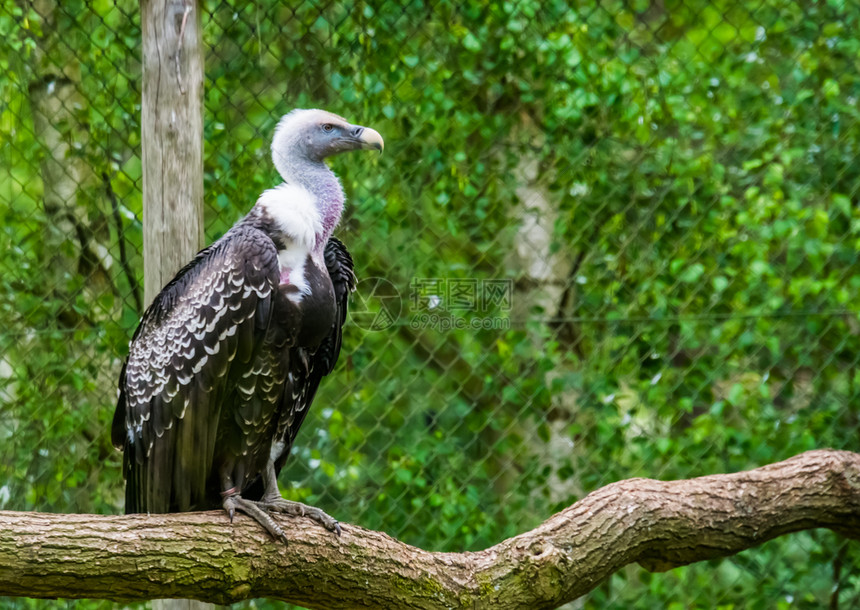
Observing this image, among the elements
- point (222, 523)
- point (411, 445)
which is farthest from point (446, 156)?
point (222, 523)

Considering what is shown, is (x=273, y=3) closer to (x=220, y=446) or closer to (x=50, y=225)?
(x=50, y=225)

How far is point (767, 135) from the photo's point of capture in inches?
171

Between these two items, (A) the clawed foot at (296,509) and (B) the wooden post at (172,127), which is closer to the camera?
(A) the clawed foot at (296,509)

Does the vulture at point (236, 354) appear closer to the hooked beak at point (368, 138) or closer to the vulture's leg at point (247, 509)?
the vulture's leg at point (247, 509)

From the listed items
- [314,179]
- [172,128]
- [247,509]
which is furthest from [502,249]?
[247,509]

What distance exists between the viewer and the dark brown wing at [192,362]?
2719mm

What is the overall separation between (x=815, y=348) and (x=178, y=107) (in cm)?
311

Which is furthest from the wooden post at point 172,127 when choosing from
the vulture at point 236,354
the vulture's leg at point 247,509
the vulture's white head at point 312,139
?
the vulture's leg at point 247,509

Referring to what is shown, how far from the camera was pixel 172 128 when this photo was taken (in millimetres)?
2916

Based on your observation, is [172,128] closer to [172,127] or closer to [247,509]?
[172,127]

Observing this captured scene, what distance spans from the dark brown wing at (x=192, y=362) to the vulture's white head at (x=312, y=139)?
0.38 metres

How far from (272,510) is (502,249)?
1.89m

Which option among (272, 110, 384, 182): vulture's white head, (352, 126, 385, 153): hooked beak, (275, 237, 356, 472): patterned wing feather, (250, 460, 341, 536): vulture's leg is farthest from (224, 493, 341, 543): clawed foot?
(352, 126, 385, 153): hooked beak

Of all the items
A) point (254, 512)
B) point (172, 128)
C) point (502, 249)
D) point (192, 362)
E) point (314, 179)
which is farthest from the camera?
point (502, 249)
